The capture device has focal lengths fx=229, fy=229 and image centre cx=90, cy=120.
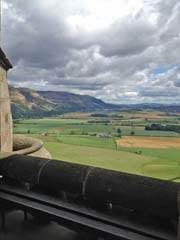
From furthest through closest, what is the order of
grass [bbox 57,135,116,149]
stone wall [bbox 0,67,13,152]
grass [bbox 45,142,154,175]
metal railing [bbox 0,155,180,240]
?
1. grass [bbox 57,135,116,149]
2. grass [bbox 45,142,154,175]
3. stone wall [bbox 0,67,13,152]
4. metal railing [bbox 0,155,180,240]

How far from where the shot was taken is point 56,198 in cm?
274

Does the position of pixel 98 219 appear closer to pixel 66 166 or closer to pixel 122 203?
Result: pixel 122 203

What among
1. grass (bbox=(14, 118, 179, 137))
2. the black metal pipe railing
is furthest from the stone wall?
grass (bbox=(14, 118, 179, 137))

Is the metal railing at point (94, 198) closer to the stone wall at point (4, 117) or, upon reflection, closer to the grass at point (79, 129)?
the stone wall at point (4, 117)

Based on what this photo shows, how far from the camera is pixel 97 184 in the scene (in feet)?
8.35

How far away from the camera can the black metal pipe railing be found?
2180 mm

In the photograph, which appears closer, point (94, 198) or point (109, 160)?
point (94, 198)

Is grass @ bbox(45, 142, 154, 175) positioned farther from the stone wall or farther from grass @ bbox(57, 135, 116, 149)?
the stone wall

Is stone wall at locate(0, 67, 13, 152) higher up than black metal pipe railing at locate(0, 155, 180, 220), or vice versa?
stone wall at locate(0, 67, 13, 152)

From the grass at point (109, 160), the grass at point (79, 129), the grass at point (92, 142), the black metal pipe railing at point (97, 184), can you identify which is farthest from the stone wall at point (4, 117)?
the grass at point (79, 129)

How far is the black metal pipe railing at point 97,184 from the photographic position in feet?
7.15

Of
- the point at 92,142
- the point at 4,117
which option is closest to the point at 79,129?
the point at 92,142

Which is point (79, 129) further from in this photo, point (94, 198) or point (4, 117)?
point (94, 198)

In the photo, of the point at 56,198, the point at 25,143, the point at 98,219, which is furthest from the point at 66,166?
the point at 25,143
